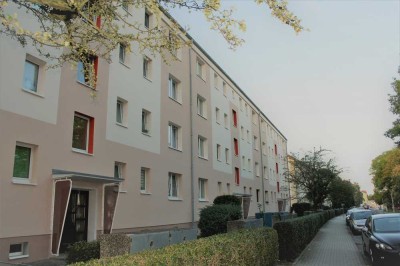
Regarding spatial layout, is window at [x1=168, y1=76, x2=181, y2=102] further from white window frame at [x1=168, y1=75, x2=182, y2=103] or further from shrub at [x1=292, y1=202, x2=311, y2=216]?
shrub at [x1=292, y1=202, x2=311, y2=216]

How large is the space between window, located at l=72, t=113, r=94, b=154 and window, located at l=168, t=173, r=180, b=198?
7.31 meters

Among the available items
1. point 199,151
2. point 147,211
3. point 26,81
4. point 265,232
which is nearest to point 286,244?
point 265,232

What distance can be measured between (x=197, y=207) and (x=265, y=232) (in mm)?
13847

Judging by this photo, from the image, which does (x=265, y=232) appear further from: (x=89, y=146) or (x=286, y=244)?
(x=89, y=146)

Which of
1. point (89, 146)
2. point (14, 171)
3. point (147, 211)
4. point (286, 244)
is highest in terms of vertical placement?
point (89, 146)

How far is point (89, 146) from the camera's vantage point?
14.4 meters

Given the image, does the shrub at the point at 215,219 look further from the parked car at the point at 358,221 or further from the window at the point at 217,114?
the window at the point at 217,114

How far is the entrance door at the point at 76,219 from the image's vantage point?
13289mm

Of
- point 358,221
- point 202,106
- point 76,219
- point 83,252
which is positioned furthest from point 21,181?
point 358,221

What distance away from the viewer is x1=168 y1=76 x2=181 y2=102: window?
22.6 m

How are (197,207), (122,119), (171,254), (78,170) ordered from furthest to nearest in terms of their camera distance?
(197,207) < (122,119) < (78,170) < (171,254)

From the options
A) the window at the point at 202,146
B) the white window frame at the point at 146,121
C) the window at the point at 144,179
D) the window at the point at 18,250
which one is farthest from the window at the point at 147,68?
the window at the point at 18,250

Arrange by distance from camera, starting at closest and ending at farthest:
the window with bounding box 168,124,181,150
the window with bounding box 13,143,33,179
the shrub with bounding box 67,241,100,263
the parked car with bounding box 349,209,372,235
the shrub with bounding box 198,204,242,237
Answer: the shrub with bounding box 67,241,100,263 < the window with bounding box 13,143,33,179 < the shrub with bounding box 198,204,242,237 < the window with bounding box 168,124,181,150 < the parked car with bounding box 349,209,372,235

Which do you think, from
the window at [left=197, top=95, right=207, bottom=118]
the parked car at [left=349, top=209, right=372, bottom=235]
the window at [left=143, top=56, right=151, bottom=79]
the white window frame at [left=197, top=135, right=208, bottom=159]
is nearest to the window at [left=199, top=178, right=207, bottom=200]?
the white window frame at [left=197, top=135, right=208, bottom=159]
